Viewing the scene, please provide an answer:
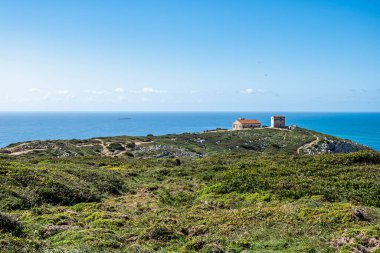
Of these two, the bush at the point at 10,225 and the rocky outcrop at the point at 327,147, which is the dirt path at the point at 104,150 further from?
the bush at the point at 10,225

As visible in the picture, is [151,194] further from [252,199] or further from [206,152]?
[206,152]

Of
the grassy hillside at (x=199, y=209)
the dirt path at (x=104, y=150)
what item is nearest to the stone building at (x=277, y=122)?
the dirt path at (x=104, y=150)

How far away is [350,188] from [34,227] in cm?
1971

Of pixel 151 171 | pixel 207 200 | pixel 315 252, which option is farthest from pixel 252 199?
pixel 151 171

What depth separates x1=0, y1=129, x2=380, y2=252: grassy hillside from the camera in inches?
453

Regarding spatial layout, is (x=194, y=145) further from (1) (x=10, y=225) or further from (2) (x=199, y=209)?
(1) (x=10, y=225)

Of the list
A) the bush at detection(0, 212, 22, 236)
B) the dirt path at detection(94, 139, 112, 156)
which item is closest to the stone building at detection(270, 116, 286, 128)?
the dirt path at detection(94, 139, 112, 156)

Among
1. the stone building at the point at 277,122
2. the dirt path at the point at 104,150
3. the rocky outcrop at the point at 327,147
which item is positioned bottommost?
the rocky outcrop at the point at 327,147

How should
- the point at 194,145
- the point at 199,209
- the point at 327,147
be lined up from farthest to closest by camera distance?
the point at 327,147, the point at 194,145, the point at 199,209

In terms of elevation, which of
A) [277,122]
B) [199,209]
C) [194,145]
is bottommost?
[194,145]

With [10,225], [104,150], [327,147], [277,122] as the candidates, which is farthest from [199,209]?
[277,122]

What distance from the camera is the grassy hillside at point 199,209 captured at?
1152 centimetres

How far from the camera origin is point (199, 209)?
18.1 m

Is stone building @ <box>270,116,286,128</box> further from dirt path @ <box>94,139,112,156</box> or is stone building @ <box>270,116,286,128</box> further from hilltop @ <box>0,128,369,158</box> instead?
dirt path @ <box>94,139,112,156</box>
